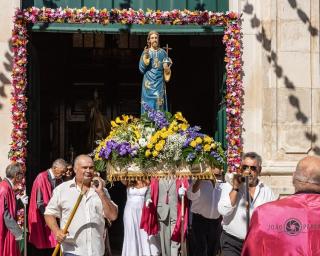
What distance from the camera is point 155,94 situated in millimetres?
13367

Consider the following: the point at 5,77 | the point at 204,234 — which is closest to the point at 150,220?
the point at 204,234

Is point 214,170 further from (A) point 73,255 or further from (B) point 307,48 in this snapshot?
(B) point 307,48

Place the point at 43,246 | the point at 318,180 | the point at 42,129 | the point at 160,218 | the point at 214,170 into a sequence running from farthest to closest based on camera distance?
the point at 42,129
the point at 160,218
the point at 43,246
the point at 214,170
the point at 318,180

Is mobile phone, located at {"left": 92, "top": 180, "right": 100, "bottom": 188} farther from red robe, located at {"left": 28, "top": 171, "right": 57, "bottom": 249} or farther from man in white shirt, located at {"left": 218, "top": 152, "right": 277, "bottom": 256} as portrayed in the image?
red robe, located at {"left": 28, "top": 171, "right": 57, "bottom": 249}

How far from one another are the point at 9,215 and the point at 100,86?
9.96m

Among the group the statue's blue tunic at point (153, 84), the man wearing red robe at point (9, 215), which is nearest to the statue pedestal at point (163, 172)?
the man wearing red robe at point (9, 215)

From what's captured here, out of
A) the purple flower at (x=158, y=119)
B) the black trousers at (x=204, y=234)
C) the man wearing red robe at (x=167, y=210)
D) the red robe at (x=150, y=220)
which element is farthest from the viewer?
the man wearing red robe at (x=167, y=210)

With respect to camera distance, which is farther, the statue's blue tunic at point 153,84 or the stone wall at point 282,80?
the stone wall at point 282,80

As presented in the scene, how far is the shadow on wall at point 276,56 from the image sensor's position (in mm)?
13445

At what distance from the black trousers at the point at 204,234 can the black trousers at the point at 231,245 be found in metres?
3.25

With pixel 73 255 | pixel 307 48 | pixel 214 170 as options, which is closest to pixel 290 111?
pixel 307 48

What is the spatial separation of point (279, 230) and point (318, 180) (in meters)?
0.45

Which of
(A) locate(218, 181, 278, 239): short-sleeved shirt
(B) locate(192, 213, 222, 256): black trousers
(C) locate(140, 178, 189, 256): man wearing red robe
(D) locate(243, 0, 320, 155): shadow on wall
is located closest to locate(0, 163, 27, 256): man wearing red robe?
(B) locate(192, 213, 222, 256): black trousers

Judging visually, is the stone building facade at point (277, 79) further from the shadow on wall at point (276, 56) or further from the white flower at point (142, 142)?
the white flower at point (142, 142)
